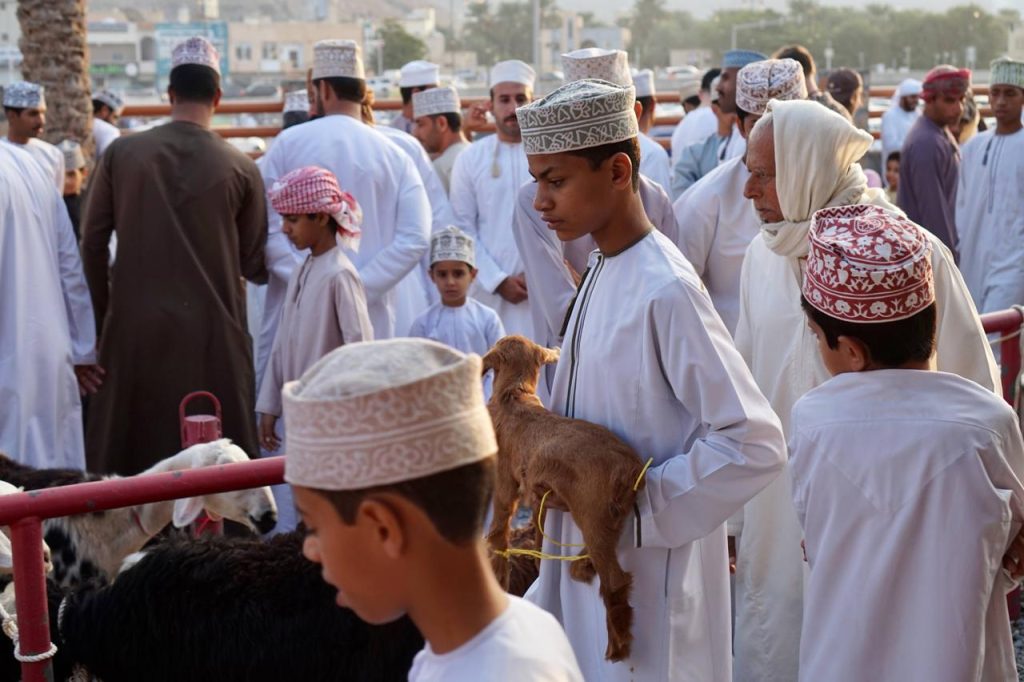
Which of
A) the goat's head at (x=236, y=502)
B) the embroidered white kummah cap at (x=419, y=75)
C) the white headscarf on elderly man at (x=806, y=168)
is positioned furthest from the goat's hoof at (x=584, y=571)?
the embroidered white kummah cap at (x=419, y=75)

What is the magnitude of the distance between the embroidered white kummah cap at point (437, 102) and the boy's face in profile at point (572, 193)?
243 inches

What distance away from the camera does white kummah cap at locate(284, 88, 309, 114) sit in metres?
11.5

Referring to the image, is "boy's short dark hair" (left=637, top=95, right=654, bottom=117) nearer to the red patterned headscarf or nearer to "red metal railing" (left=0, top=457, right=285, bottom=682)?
the red patterned headscarf

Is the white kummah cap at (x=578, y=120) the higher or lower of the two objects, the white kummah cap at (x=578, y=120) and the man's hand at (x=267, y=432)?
the higher

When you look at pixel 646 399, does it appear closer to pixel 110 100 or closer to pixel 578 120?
pixel 578 120

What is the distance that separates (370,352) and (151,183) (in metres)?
4.18

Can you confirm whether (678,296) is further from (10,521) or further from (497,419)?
(10,521)

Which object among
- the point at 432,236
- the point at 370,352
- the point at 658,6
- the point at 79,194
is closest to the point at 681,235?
the point at 432,236

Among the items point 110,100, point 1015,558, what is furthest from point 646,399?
point 110,100

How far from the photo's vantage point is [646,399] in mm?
2906

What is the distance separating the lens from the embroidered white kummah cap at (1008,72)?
873 cm

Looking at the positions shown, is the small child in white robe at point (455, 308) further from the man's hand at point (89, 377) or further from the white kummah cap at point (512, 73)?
the white kummah cap at point (512, 73)

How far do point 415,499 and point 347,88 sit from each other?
5.34m

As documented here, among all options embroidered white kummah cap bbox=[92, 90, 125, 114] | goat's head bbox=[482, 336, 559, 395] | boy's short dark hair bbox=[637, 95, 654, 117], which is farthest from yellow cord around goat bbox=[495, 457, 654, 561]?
embroidered white kummah cap bbox=[92, 90, 125, 114]
